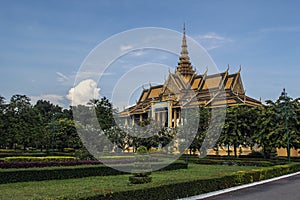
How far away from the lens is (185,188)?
10508 mm

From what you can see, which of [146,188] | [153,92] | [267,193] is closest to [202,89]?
[153,92]

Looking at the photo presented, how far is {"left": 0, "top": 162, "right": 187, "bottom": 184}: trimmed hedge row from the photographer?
13.2 m

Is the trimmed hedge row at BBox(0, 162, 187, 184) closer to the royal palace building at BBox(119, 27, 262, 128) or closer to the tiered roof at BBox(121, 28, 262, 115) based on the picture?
the tiered roof at BBox(121, 28, 262, 115)

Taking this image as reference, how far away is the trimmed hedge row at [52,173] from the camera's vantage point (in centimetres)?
1324

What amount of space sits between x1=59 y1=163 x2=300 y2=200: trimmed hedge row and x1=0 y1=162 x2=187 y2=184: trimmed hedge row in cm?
640

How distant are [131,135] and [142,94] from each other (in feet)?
102

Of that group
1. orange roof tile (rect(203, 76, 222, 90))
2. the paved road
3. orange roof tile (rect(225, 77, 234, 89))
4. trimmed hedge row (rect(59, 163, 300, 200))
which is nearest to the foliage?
trimmed hedge row (rect(59, 163, 300, 200))

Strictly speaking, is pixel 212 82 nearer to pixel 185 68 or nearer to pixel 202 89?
pixel 202 89

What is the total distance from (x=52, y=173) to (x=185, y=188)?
6546 millimetres

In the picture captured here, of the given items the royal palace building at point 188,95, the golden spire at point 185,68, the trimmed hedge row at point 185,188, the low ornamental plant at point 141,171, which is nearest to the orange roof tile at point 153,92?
the royal palace building at point 188,95

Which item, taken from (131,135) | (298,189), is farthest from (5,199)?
(131,135)

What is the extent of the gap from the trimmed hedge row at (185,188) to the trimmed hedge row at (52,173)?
6.40 m

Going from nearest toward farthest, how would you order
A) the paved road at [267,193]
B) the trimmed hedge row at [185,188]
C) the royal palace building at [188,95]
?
the trimmed hedge row at [185,188], the paved road at [267,193], the royal palace building at [188,95]

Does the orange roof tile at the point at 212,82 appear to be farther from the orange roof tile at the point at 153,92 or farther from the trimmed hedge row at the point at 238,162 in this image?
the trimmed hedge row at the point at 238,162
